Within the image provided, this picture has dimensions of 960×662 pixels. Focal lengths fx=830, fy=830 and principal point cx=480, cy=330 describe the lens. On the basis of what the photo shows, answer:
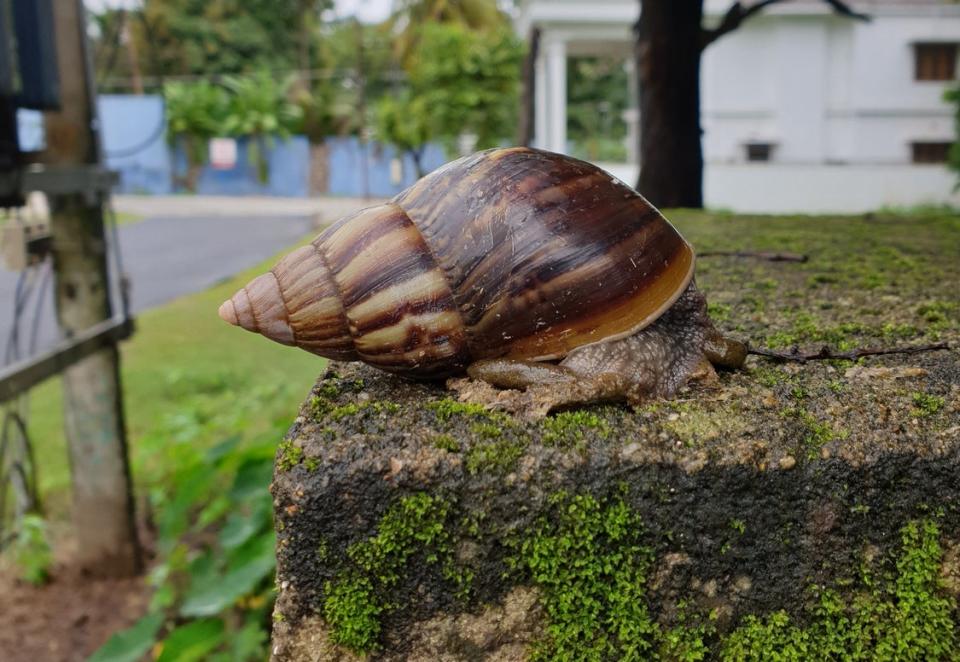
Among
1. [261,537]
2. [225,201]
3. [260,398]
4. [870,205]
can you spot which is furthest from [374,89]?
[261,537]

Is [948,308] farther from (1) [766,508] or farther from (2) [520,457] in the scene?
(2) [520,457]

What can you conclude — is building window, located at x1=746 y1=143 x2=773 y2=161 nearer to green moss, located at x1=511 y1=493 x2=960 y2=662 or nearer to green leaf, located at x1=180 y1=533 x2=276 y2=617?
green leaf, located at x1=180 y1=533 x2=276 y2=617

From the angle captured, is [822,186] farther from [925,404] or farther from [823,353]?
[925,404]

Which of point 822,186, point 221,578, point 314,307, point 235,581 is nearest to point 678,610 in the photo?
point 314,307

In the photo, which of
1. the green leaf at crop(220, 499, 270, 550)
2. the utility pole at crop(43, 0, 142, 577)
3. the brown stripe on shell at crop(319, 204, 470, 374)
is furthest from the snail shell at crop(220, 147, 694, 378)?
the utility pole at crop(43, 0, 142, 577)

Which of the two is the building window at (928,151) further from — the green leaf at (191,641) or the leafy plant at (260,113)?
the leafy plant at (260,113)
